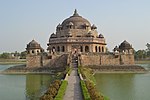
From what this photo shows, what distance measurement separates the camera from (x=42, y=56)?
3925 centimetres

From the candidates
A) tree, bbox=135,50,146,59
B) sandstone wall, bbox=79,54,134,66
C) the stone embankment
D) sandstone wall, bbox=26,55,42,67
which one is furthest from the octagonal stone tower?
tree, bbox=135,50,146,59

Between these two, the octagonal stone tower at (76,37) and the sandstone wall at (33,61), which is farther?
the octagonal stone tower at (76,37)

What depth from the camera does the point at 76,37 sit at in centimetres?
4522

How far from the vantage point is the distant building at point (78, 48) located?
128ft

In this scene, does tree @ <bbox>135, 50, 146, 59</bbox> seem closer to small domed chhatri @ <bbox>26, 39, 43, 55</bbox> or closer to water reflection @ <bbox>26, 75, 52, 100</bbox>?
small domed chhatri @ <bbox>26, 39, 43, 55</bbox>

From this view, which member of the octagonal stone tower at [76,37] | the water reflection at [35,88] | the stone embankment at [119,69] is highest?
the octagonal stone tower at [76,37]

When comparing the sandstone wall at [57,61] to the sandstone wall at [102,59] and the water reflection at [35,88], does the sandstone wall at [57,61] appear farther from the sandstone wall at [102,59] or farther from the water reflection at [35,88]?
the water reflection at [35,88]

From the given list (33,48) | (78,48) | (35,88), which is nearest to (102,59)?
(78,48)

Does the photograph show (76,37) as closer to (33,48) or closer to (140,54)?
(33,48)

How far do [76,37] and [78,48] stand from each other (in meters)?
1.89

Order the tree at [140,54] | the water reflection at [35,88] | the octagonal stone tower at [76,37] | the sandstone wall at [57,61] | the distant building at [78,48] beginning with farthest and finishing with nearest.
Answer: the tree at [140,54] → the octagonal stone tower at [76,37] → the distant building at [78,48] → the sandstone wall at [57,61] → the water reflection at [35,88]

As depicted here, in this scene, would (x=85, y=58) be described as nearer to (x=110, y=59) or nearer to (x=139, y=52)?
(x=110, y=59)

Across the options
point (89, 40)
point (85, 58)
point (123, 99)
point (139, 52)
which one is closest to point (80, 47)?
point (89, 40)

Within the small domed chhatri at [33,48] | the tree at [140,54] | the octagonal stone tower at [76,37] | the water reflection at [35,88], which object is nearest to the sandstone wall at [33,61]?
Answer: the small domed chhatri at [33,48]
